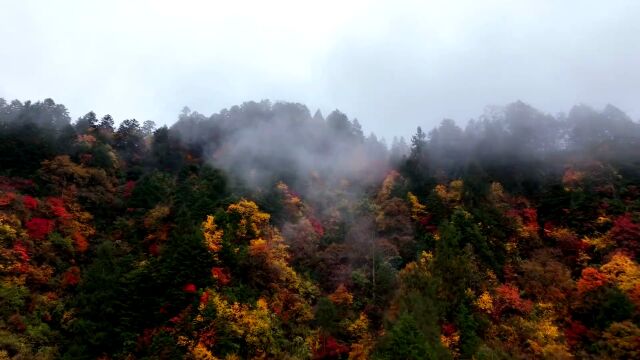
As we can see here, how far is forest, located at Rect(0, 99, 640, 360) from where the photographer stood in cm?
4125

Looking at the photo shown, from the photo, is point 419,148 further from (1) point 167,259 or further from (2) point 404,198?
(1) point 167,259

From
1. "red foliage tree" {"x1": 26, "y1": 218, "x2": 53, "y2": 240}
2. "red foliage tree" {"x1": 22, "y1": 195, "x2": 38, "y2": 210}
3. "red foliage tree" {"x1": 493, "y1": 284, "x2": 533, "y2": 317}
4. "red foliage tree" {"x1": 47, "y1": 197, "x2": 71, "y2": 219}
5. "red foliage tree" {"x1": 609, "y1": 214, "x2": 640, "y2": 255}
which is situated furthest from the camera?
"red foliage tree" {"x1": 47, "y1": 197, "x2": 71, "y2": 219}

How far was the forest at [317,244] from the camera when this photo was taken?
41.2 meters

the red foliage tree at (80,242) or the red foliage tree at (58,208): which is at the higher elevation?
the red foliage tree at (58,208)

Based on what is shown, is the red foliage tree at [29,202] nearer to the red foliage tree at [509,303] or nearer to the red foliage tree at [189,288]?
the red foliage tree at [189,288]

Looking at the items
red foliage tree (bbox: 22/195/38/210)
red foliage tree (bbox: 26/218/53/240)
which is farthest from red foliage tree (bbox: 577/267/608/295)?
red foliage tree (bbox: 22/195/38/210)

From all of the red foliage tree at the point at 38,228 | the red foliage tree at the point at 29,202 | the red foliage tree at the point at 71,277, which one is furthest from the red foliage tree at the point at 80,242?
the red foliage tree at the point at 29,202

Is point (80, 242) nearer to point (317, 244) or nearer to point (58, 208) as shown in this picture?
point (58, 208)

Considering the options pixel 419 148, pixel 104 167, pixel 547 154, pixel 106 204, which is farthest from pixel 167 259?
pixel 547 154

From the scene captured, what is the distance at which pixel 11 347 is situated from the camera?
123ft

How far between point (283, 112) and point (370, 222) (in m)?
33.0

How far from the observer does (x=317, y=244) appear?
2315 inches

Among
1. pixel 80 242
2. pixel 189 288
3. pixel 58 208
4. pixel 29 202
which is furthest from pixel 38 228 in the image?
pixel 189 288

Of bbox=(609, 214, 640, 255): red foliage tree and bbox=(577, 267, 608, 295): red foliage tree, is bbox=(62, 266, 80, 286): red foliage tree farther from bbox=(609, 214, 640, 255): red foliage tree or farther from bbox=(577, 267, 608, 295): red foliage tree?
bbox=(609, 214, 640, 255): red foliage tree
